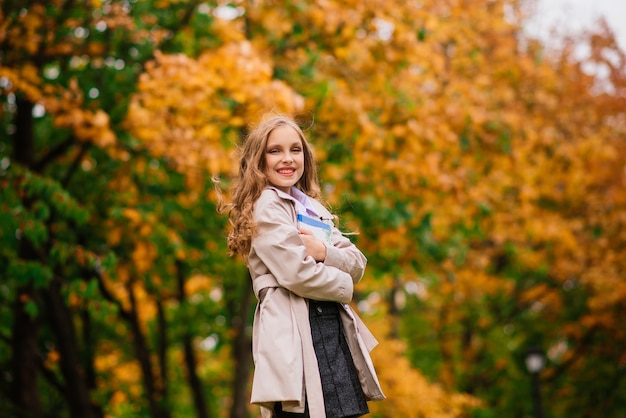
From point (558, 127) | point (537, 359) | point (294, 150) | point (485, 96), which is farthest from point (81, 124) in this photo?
point (558, 127)

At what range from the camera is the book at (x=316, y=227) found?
3.45 metres

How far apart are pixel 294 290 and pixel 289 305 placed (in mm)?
98

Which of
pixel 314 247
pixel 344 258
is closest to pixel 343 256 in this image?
pixel 344 258

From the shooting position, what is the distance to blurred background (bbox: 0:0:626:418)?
6820 mm

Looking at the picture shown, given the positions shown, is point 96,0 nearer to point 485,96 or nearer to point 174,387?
point 485,96

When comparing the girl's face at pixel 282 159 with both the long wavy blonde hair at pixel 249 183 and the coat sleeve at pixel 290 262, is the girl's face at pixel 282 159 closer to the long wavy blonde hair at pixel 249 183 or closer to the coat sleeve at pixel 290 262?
the long wavy blonde hair at pixel 249 183

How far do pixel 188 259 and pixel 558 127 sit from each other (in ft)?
22.6

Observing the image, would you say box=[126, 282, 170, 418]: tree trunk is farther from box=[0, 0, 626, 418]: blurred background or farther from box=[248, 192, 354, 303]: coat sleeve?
box=[248, 192, 354, 303]: coat sleeve

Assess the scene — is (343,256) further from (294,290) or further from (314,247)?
(294,290)

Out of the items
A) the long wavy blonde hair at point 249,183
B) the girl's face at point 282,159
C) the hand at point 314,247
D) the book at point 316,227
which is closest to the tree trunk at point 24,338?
the long wavy blonde hair at point 249,183

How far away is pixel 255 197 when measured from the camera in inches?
138

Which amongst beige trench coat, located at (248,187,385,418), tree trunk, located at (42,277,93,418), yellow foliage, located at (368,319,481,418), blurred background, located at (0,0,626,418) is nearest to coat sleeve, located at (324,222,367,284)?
beige trench coat, located at (248,187,385,418)

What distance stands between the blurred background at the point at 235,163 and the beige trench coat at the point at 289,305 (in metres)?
2.88

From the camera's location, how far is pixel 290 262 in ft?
10.5
